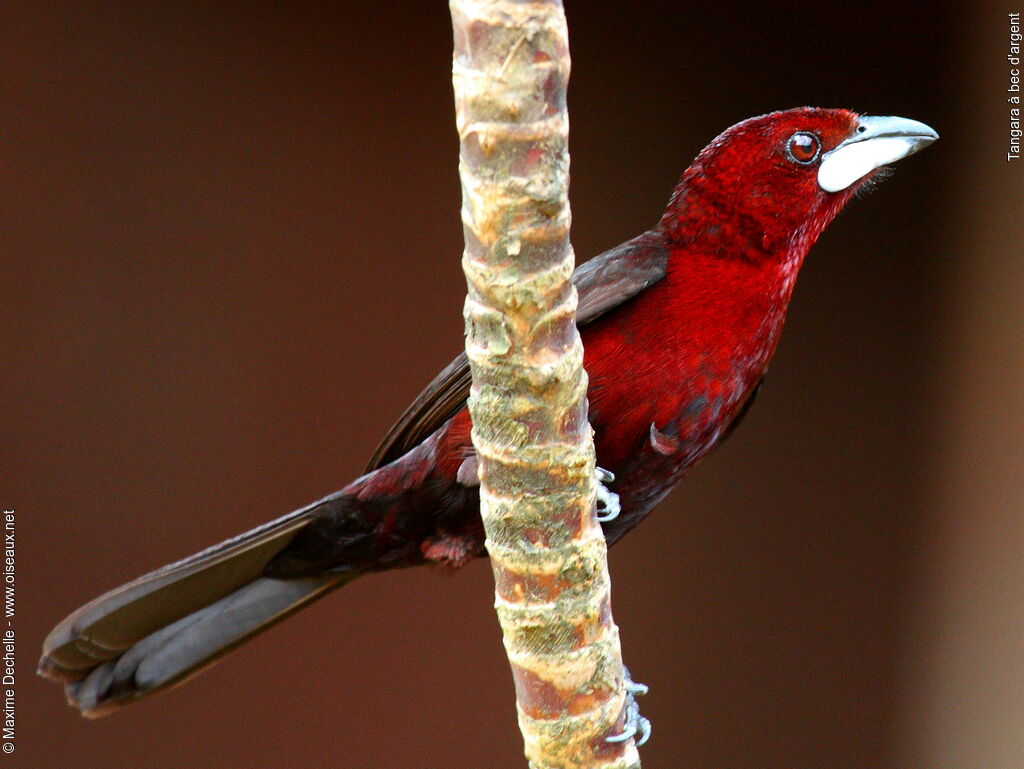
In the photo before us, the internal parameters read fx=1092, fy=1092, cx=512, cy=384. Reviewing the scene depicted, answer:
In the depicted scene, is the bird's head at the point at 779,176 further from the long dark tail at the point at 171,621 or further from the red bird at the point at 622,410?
the long dark tail at the point at 171,621

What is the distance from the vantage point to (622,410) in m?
2.17

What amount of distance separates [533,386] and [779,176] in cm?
103

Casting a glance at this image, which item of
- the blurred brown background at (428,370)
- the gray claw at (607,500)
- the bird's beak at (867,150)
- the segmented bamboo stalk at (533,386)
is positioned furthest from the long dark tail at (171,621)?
the bird's beak at (867,150)

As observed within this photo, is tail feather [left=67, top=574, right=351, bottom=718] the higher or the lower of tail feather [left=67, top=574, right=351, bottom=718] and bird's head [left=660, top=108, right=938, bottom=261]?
the lower

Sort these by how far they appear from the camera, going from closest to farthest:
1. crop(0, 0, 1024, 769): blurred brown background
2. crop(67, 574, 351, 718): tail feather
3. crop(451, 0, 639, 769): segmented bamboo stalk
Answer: crop(451, 0, 639, 769): segmented bamboo stalk, crop(67, 574, 351, 718): tail feather, crop(0, 0, 1024, 769): blurred brown background

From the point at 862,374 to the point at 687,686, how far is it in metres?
1.44

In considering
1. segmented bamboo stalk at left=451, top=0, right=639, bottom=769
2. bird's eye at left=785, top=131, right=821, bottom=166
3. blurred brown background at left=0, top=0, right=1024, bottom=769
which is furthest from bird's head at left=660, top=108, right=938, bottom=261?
blurred brown background at left=0, top=0, right=1024, bottom=769

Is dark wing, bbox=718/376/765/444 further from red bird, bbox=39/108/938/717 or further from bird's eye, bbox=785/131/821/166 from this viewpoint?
bird's eye, bbox=785/131/821/166

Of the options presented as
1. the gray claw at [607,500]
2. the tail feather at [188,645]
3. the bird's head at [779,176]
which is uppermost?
the bird's head at [779,176]

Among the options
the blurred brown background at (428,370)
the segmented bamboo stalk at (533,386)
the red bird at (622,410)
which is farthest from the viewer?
the blurred brown background at (428,370)

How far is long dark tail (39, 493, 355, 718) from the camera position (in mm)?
2365

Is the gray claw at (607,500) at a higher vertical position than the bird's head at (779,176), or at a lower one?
lower

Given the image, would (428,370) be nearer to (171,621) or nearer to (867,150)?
(171,621)

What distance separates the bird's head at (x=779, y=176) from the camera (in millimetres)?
2305
